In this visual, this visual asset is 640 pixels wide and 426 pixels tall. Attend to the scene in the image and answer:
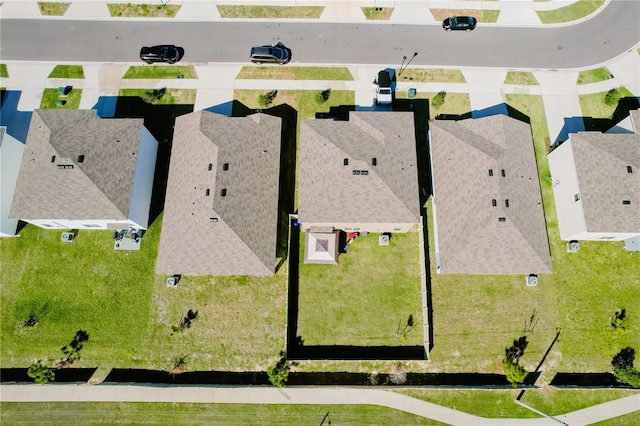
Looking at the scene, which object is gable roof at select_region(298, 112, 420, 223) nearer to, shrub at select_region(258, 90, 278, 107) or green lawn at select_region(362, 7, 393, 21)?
shrub at select_region(258, 90, 278, 107)

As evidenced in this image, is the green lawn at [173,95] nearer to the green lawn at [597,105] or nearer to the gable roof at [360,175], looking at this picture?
the gable roof at [360,175]

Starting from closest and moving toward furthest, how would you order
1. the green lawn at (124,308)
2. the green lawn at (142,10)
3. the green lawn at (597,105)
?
the green lawn at (124,308), the green lawn at (597,105), the green lawn at (142,10)

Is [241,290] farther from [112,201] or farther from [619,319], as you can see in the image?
[619,319]

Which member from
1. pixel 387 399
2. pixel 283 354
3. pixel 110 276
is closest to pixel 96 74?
pixel 110 276

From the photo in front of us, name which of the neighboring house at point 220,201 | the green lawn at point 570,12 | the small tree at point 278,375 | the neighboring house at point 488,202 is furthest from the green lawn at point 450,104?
the small tree at point 278,375

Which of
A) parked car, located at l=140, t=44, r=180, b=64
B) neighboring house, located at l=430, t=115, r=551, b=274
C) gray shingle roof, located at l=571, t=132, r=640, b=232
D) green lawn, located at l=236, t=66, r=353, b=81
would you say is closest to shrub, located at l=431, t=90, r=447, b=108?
neighboring house, located at l=430, t=115, r=551, b=274

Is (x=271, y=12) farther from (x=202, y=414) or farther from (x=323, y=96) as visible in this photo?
(x=202, y=414)
